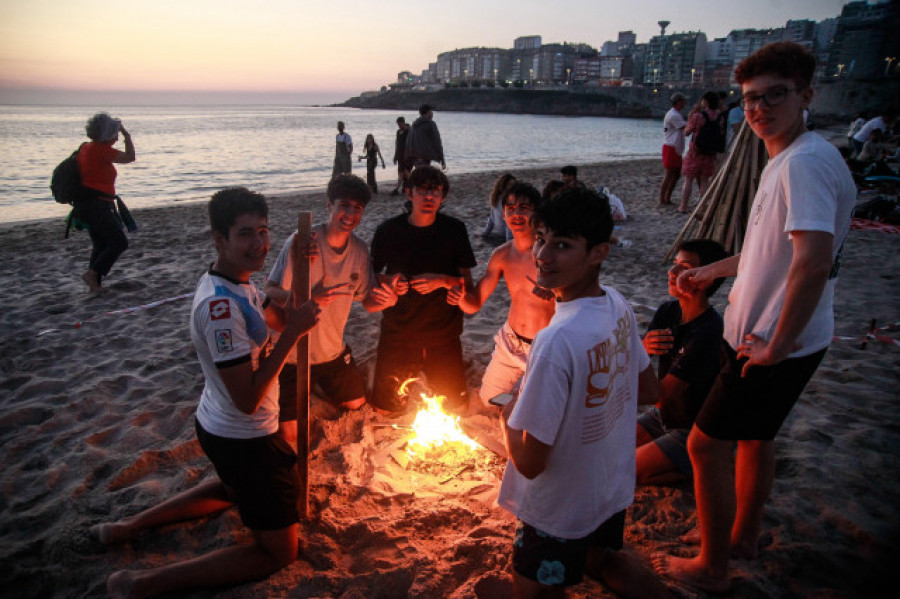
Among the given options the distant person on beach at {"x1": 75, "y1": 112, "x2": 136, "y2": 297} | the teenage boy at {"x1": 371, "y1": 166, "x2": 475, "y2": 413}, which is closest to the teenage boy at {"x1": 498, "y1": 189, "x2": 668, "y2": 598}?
the teenage boy at {"x1": 371, "y1": 166, "x2": 475, "y2": 413}

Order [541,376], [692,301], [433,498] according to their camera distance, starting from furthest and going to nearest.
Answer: [433,498], [692,301], [541,376]

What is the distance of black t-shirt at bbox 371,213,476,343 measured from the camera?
14.5 ft

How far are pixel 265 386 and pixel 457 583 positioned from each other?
144 centimetres

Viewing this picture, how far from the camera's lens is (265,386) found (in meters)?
2.38

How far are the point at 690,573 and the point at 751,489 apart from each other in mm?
550

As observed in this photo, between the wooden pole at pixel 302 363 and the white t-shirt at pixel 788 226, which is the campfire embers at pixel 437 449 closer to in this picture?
the wooden pole at pixel 302 363

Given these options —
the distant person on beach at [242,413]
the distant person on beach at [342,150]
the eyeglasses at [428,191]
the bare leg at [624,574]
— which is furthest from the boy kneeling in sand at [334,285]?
the distant person on beach at [342,150]

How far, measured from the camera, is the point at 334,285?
12.0 ft

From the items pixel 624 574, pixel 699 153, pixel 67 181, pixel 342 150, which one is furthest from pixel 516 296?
pixel 342 150

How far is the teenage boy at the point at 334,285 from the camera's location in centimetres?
381

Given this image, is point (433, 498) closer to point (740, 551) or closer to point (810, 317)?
point (740, 551)

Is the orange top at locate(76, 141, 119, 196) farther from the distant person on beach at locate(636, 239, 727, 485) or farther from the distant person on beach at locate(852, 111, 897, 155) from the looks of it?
the distant person on beach at locate(852, 111, 897, 155)

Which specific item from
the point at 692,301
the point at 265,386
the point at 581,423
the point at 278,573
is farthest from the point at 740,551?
the point at 265,386

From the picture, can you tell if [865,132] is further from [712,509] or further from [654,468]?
[712,509]
